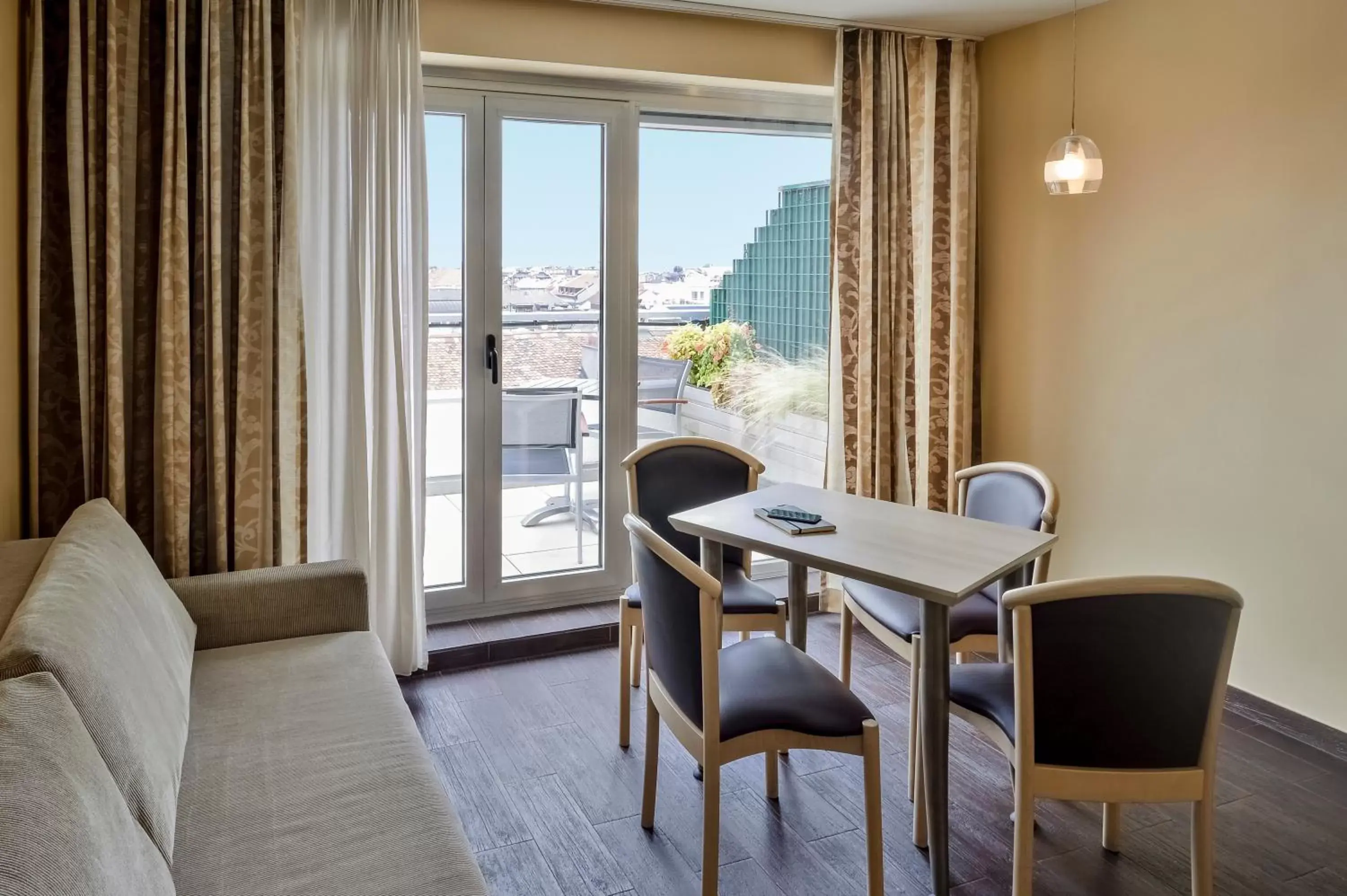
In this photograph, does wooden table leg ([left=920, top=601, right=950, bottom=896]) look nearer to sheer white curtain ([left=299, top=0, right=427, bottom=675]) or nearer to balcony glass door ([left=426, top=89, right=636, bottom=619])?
sheer white curtain ([left=299, top=0, right=427, bottom=675])

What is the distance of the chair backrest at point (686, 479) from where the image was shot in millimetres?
3377

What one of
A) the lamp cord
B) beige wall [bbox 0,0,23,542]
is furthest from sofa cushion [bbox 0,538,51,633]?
the lamp cord

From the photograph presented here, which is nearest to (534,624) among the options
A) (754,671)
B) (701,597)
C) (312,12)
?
(754,671)

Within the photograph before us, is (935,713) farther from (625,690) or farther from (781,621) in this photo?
(625,690)

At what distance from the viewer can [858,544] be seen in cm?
260

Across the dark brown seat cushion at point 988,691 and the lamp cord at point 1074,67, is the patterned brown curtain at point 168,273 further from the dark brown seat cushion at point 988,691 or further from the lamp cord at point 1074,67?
the lamp cord at point 1074,67

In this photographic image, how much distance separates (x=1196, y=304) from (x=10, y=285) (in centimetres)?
376

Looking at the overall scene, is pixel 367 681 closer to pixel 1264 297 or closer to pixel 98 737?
pixel 98 737

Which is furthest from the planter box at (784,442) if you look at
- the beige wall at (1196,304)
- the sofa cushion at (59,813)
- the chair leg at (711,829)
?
the sofa cushion at (59,813)

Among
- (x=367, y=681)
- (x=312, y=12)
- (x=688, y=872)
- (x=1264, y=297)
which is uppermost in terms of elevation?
(x=312, y=12)

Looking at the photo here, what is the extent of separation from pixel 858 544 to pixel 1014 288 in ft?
7.00

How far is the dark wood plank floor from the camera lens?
2393 millimetres

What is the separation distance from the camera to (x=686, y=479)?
3.42m

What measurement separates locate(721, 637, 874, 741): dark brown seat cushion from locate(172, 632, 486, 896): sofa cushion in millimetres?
675
